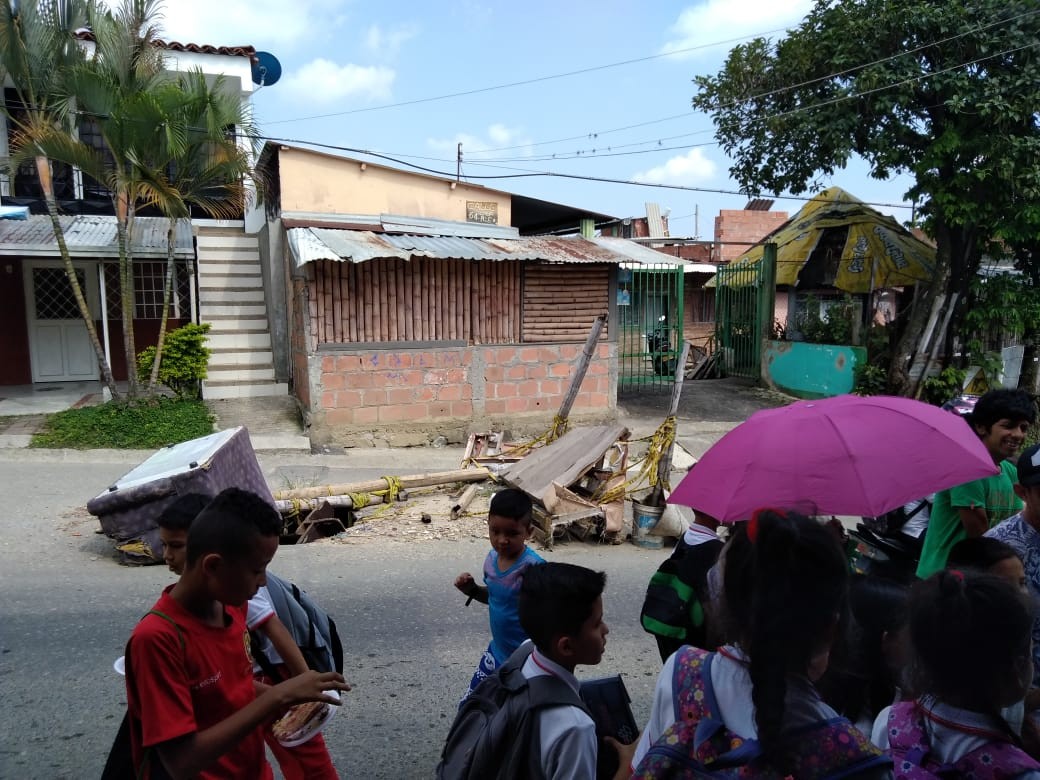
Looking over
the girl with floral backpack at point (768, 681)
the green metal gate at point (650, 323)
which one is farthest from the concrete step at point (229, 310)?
the girl with floral backpack at point (768, 681)

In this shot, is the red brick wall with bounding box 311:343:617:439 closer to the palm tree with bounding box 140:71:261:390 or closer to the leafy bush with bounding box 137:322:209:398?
the leafy bush with bounding box 137:322:209:398

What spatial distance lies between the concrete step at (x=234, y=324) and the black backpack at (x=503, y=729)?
1269cm

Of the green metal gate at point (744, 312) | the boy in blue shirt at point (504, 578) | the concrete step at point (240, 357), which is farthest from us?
the green metal gate at point (744, 312)

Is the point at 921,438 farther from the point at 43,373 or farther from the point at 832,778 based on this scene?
the point at 43,373

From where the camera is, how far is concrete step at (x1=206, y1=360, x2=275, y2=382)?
12.6m

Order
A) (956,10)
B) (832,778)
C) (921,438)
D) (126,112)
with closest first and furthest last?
(832,778)
(921,438)
(126,112)
(956,10)

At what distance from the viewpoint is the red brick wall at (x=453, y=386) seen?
390 inches

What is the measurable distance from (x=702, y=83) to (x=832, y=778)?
13553mm

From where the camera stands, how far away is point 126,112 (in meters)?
9.45

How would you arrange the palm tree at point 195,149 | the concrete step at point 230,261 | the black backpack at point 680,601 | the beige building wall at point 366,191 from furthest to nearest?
the concrete step at point 230,261 < the beige building wall at point 366,191 < the palm tree at point 195,149 < the black backpack at point 680,601

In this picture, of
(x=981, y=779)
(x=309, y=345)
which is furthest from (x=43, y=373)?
(x=981, y=779)

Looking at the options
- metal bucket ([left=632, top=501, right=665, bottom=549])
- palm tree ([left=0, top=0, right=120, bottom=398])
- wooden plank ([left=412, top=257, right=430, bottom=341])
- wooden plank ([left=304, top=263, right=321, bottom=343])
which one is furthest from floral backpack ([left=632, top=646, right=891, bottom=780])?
palm tree ([left=0, top=0, right=120, bottom=398])

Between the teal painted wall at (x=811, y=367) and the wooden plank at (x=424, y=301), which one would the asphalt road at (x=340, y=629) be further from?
the teal painted wall at (x=811, y=367)

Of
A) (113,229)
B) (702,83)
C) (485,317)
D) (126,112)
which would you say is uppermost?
(702,83)
